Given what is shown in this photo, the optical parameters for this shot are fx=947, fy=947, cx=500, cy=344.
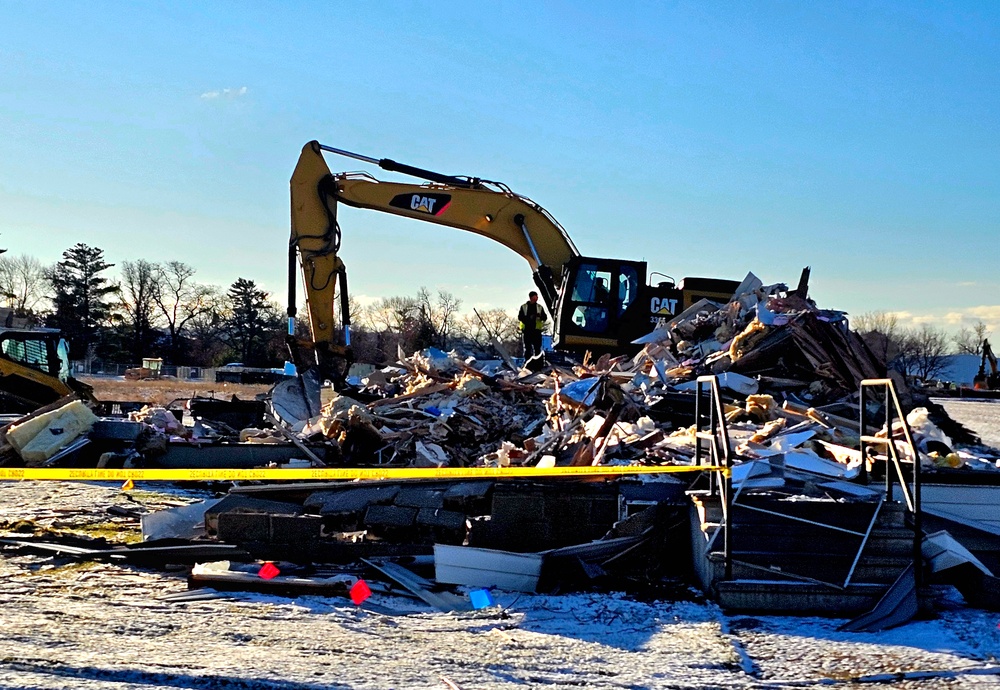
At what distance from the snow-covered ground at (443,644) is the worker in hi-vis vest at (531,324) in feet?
37.8

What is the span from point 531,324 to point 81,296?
62027 millimetres

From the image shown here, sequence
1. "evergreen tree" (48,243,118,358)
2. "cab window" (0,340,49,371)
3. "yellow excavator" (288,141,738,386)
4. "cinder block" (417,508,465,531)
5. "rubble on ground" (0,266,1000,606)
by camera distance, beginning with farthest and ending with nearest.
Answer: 1. "evergreen tree" (48,243,118,358)
2. "cab window" (0,340,49,371)
3. "yellow excavator" (288,141,738,386)
4. "cinder block" (417,508,465,531)
5. "rubble on ground" (0,266,1000,606)

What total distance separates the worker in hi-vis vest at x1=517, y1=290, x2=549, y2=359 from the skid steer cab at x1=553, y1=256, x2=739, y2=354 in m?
1.28

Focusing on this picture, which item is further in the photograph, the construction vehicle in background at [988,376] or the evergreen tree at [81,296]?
the evergreen tree at [81,296]

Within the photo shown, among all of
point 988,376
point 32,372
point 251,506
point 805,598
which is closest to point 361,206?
point 32,372

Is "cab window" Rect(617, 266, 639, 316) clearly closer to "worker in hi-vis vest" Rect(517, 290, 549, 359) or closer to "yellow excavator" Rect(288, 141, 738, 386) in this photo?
"yellow excavator" Rect(288, 141, 738, 386)

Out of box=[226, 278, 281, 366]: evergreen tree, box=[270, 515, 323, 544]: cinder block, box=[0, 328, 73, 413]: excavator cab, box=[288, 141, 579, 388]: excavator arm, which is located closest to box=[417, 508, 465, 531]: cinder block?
box=[270, 515, 323, 544]: cinder block

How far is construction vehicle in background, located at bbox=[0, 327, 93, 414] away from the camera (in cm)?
1836

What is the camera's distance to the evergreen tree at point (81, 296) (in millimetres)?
69562

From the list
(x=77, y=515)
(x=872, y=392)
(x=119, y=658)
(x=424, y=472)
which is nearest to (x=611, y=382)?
(x=872, y=392)

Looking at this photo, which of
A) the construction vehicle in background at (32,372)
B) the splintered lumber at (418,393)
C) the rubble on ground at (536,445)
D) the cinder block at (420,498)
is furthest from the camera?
the construction vehicle in background at (32,372)

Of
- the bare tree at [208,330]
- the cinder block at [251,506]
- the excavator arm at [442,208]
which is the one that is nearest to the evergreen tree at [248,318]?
the bare tree at [208,330]

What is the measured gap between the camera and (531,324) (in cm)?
1788

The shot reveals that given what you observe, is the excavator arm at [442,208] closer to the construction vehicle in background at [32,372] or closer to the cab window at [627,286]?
the cab window at [627,286]
